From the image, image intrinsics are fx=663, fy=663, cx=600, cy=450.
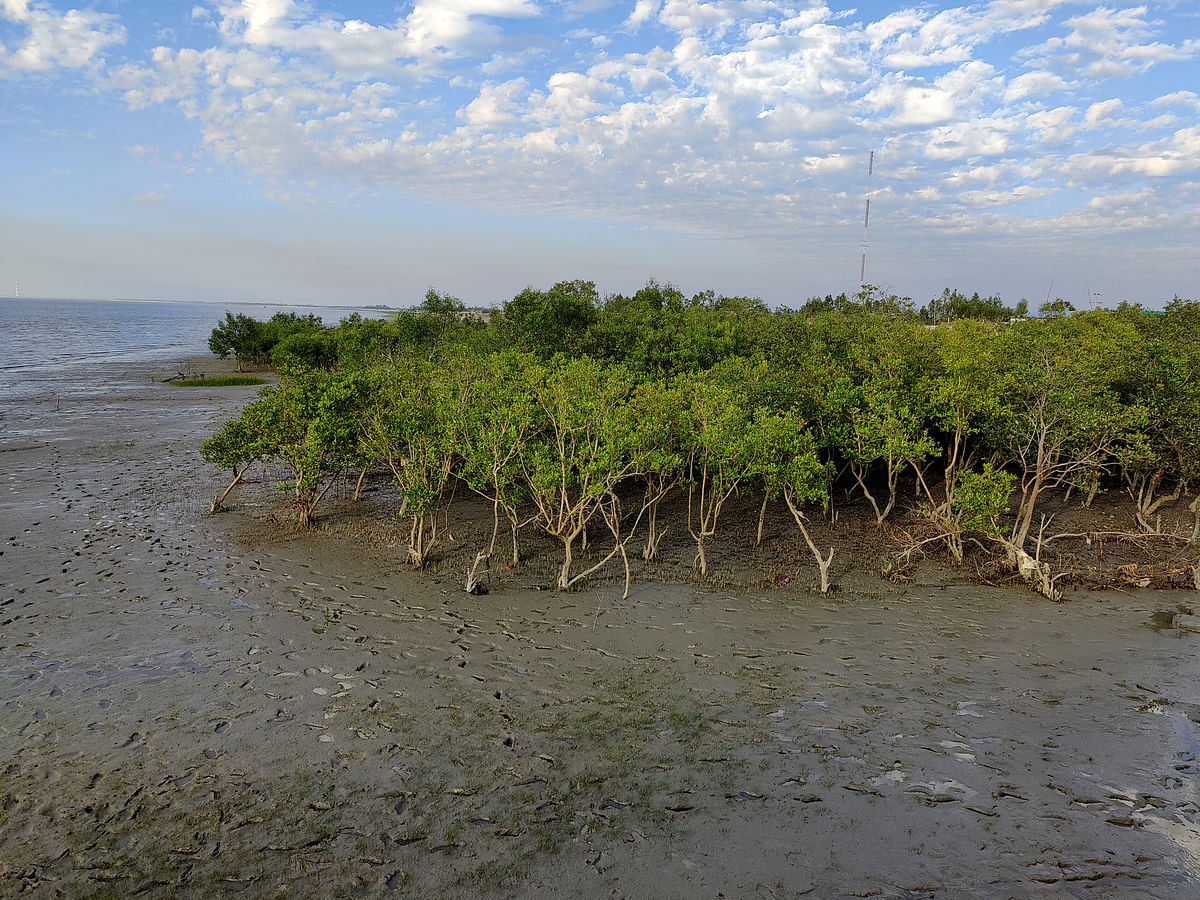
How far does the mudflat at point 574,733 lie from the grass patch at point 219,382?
5245 centimetres

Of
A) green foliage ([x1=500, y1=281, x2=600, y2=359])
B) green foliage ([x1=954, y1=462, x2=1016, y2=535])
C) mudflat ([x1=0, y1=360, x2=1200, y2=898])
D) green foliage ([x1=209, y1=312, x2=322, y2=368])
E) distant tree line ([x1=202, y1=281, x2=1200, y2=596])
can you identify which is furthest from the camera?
green foliage ([x1=209, y1=312, x2=322, y2=368])

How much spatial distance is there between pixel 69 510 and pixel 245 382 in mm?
51795

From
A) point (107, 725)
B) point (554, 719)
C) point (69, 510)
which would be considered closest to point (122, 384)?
point (69, 510)

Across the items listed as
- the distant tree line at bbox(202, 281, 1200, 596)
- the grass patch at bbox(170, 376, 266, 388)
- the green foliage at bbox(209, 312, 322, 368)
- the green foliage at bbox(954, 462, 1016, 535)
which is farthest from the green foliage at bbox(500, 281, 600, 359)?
the green foliage at bbox(209, 312, 322, 368)

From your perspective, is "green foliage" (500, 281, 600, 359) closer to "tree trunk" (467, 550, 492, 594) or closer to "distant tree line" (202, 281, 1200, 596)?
"distant tree line" (202, 281, 1200, 596)

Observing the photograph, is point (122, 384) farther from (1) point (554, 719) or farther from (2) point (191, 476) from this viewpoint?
(1) point (554, 719)

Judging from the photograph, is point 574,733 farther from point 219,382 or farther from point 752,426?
point 219,382

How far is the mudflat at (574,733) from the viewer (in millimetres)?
9180

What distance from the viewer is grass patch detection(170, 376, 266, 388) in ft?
223

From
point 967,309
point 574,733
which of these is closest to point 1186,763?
point 574,733

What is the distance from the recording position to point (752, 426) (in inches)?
811

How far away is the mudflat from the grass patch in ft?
172

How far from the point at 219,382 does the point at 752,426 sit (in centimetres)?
6747

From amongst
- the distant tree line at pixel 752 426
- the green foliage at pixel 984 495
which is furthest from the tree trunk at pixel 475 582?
the green foliage at pixel 984 495
